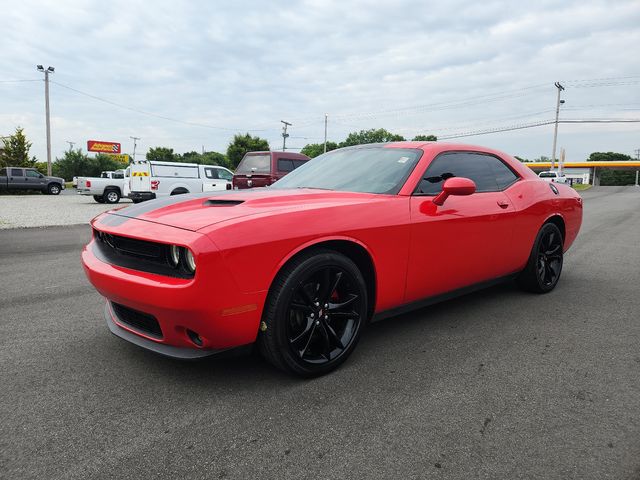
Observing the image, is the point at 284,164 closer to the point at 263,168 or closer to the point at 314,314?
the point at 263,168

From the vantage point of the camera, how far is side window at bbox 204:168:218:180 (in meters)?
17.6

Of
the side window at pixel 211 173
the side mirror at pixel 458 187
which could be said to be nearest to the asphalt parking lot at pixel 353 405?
the side mirror at pixel 458 187

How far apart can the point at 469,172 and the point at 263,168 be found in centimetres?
1204

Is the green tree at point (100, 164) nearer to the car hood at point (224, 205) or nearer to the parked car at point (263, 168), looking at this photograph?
the parked car at point (263, 168)

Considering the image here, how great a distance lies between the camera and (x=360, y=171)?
3389 millimetres

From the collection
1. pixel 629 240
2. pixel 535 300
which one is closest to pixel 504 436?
pixel 535 300

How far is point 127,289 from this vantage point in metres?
2.30

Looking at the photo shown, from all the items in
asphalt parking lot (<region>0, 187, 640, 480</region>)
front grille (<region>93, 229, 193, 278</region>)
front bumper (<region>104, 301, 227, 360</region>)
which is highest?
front grille (<region>93, 229, 193, 278</region>)

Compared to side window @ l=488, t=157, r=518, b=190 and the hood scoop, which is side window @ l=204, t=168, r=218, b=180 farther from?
the hood scoop

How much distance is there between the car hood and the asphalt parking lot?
2.92 ft

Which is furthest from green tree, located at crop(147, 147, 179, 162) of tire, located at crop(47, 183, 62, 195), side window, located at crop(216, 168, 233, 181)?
side window, located at crop(216, 168, 233, 181)

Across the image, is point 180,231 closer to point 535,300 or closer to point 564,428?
point 564,428

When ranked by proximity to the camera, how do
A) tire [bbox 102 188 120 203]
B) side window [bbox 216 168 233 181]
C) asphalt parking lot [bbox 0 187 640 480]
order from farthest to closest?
tire [bbox 102 188 120 203] → side window [bbox 216 168 233 181] → asphalt parking lot [bbox 0 187 640 480]

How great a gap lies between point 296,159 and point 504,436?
1424 centimetres
